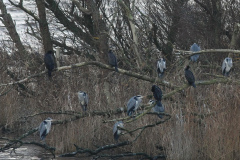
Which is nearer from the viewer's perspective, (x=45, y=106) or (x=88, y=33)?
(x=45, y=106)

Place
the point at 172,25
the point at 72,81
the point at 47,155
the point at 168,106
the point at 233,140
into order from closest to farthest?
the point at 233,140
the point at 168,106
the point at 47,155
the point at 72,81
the point at 172,25

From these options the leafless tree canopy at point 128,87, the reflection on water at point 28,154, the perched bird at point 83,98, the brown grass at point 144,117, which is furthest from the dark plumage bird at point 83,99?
the reflection on water at point 28,154

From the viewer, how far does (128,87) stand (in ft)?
35.8

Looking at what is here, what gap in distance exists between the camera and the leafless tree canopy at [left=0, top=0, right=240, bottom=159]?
7.75 m

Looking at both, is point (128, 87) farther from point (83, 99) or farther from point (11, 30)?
point (11, 30)

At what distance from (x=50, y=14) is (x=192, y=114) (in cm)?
833

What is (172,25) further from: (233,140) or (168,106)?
(233,140)

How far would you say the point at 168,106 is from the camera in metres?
8.62

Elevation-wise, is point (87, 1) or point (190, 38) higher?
point (87, 1)

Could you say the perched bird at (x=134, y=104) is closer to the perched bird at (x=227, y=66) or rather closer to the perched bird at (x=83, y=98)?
the perched bird at (x=83, y=98)

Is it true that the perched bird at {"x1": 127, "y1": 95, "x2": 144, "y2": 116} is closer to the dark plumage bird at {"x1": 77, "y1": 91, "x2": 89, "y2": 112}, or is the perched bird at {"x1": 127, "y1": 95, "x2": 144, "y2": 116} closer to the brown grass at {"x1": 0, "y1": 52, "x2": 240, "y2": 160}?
the brown grass at {"x1": 0, "y1": 52, "x2": 240, "y2": 160}

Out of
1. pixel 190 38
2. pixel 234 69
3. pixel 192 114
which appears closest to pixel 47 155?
pixel 192 114

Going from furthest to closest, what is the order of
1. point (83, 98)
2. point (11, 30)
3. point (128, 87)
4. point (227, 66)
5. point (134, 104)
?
1. point (11, 30)
2. point (128, 87)
3. point (227, 66)
4. point (83, 98)
5. point (134, 104)

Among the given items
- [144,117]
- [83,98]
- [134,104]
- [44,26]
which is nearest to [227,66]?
[144,117]
